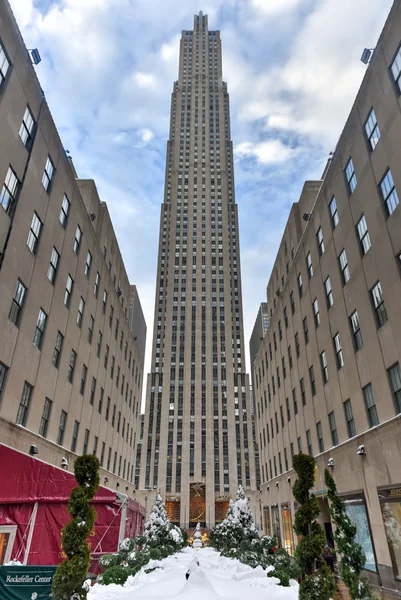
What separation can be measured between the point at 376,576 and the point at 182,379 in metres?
84.7

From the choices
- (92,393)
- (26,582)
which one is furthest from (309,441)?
(26,582)

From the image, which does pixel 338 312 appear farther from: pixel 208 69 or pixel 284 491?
pixel 208 69

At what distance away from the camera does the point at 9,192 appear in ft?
61.0

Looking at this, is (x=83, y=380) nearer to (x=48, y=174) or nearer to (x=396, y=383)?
(x=48, y=174)

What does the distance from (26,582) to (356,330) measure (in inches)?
754

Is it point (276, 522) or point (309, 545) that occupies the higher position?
point (276, 522)

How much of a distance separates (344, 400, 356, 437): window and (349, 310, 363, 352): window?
3733 mm

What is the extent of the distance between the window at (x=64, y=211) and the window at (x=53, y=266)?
2.45 meters

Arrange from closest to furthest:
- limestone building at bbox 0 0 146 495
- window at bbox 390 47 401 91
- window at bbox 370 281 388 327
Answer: window at bbox 390 47 401 91 < limestone building at bbox 0 0 146 495 < window at bbox 370 281 388 327

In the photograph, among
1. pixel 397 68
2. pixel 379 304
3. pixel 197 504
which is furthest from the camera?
pixel 197 504

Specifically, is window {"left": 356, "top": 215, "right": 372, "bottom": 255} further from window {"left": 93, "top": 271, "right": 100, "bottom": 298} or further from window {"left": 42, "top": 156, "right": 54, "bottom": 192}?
window {"left": 93, "top": 271, "right": 100, "bottom": 298}

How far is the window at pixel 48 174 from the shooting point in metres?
22.8

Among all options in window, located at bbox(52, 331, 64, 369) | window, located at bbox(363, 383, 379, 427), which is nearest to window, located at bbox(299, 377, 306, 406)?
window, located at bbox(363, 383, 379, 427)

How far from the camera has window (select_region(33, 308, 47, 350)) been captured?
21970mm
